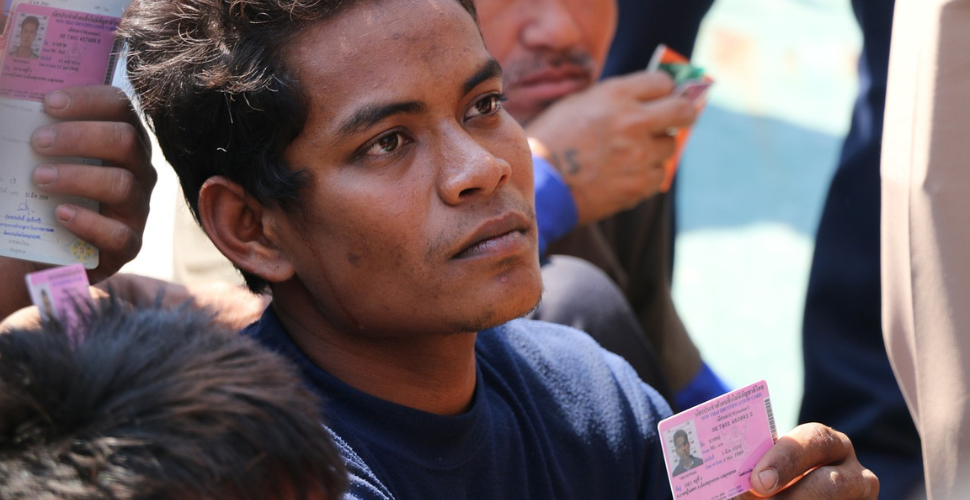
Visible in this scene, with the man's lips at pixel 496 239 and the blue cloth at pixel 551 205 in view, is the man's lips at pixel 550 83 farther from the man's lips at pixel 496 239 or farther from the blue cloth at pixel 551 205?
the man's lips at pixel 496 239

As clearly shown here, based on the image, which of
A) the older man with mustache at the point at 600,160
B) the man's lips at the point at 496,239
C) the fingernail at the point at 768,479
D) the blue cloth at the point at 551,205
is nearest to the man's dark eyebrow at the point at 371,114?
the man's lips at the point at 496,239

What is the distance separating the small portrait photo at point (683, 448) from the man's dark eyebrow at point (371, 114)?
62 centimetres

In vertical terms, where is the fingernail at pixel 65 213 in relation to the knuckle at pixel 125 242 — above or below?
above

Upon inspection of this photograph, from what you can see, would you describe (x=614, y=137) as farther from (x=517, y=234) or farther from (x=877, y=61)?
(x=517, y=234)

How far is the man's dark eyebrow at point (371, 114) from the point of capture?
159 cm

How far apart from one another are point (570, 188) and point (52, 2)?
1467 millimetres

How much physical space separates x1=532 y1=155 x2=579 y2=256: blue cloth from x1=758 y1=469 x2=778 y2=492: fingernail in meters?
1.16

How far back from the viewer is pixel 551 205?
2.66 m

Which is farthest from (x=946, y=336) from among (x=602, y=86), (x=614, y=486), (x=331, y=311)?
(x=602, y=86)

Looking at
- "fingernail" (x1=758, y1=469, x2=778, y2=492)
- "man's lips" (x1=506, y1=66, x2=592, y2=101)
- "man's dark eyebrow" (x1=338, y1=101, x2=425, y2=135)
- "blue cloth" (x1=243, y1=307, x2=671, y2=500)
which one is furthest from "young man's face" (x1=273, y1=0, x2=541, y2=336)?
"man's lips" (x1=506, y1=66, x2=592, y2=101)

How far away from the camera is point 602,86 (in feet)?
9.92

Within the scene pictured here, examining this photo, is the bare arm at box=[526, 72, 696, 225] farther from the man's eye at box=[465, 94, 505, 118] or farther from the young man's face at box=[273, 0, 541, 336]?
the young man's face at box=[273, 0, 541, 336]

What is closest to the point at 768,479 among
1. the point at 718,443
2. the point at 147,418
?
the point at 718,443

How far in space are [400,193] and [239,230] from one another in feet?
1.01
